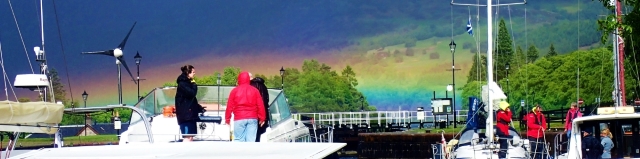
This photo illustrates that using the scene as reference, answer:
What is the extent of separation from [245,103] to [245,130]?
379mm

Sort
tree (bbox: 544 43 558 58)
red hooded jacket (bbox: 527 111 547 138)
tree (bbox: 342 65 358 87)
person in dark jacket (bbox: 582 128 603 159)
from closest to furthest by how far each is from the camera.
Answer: person in dark jacket (bbox: 582 128 603 159)
red hooded jacket (bbox: 527 111 547 138)
tree (bbox: 544 43 558 58)
tree (bbox: 342 65 358 87)

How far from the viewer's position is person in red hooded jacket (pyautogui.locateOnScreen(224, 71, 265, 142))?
14344 millimetres

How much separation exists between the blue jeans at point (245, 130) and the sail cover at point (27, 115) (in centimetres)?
344

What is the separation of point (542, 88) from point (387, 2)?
2669 cm

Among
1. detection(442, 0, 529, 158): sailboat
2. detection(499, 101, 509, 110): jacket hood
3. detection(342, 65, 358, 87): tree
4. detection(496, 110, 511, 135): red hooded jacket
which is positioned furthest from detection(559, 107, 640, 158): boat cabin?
detection(342, 65, 358, 87): tree

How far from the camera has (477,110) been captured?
2605cm

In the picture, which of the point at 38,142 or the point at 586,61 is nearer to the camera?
the point at 38,142

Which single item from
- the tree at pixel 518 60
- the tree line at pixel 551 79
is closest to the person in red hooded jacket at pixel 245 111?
the tree line at pixel 551 79

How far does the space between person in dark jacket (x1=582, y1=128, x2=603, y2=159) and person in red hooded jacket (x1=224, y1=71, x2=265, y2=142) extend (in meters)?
5.56

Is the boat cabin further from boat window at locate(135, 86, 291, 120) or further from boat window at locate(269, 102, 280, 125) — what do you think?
boat window at locate(135, 86, 291, 120)

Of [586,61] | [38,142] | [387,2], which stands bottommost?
[38,142]

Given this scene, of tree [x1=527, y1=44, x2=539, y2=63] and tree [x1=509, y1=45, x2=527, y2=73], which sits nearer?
tree [x1=509, y1=45, x2=527, y2=73]

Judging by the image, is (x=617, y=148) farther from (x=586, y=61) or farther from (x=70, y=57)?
A: (x=70, y=57)

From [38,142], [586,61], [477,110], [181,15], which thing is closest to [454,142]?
[477,110]
